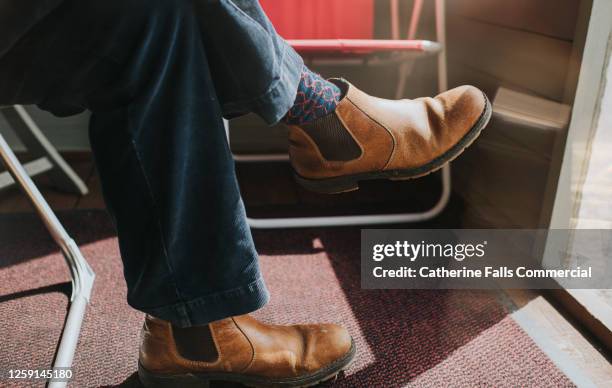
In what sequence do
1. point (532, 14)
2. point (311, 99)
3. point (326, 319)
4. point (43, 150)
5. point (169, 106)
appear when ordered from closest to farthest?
point (169, 106), point (311, 99), point (326, 319), point (532, 14), point (43, 150)

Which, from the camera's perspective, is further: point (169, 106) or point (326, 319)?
point (326, 319)

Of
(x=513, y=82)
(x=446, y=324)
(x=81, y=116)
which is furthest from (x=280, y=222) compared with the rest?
(x=81, y=116)

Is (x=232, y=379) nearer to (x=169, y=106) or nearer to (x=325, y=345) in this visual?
(x=325, y=345)

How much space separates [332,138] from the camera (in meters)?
0.66

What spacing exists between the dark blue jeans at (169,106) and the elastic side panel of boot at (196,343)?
63 millimetres

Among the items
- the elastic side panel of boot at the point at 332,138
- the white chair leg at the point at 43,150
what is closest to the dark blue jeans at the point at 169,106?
the elastic side panel of boot at the point at 332,138

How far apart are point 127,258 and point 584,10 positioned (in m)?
0.76

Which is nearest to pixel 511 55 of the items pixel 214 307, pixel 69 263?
pixel 214 307

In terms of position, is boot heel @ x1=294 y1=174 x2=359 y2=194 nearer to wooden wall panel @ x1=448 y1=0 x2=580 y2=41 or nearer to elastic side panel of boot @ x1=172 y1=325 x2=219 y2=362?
elastic side panel of boot @ x1=172 y1=325 x2=219 y2=362

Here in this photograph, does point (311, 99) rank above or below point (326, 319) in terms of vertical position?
above

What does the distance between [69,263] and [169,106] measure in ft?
1.70

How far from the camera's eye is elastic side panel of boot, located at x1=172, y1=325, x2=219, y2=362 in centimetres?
62

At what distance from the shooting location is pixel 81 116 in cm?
157

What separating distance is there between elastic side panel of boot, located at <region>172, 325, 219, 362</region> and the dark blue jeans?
0.21 ft
